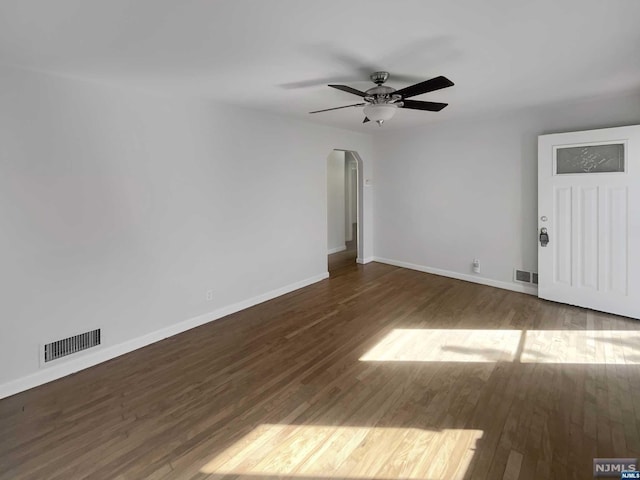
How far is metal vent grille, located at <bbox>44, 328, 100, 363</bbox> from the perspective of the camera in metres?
2.62

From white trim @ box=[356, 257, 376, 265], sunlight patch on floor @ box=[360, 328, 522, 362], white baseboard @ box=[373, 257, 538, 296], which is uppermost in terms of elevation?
white trim @ box=[356, 257, 376, 265]

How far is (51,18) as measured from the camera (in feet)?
5.80

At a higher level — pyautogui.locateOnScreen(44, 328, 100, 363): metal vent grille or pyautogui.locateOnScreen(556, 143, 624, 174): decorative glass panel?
pyautogui.locateOnScreen(556, 143, 624, 174): decorative glass panel

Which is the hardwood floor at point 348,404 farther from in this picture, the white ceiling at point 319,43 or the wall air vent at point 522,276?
the white ceiling at point 319,43

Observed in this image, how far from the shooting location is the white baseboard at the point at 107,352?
97.9 inches

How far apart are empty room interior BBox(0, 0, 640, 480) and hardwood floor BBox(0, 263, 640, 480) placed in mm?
18

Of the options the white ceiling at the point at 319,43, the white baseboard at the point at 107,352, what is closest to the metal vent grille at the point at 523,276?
the white ceiling at the point at 319,43

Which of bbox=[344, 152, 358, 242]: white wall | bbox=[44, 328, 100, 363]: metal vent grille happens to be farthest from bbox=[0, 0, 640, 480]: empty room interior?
bbox=[344, 152, 358, 242]: white wall

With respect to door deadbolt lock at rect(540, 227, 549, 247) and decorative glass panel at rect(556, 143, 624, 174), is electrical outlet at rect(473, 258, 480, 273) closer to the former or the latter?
door deadbolt lock at rect(540, 227, 549, 247)

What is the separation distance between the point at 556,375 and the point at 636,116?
301 cm

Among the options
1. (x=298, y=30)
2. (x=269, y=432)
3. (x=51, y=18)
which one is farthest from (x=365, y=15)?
(x=269, y=432)

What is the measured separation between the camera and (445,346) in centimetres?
305

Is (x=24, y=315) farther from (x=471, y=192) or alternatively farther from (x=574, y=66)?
(x=471, y=192)

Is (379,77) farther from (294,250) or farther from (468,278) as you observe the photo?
(468,278)
